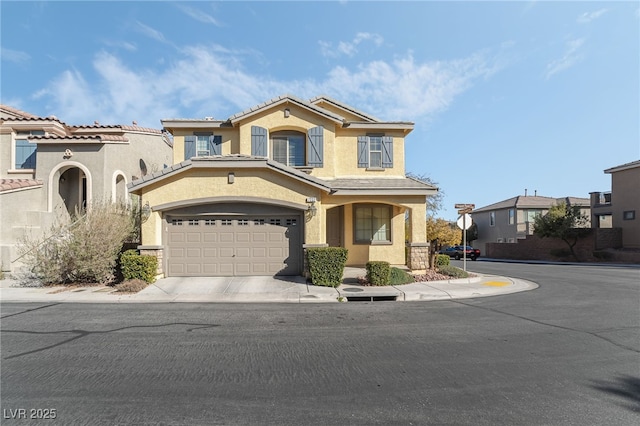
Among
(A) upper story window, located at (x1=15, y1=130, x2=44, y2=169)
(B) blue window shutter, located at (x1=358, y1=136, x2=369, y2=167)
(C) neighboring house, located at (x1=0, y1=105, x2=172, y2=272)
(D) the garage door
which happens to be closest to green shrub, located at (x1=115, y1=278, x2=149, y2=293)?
(D) the garage door

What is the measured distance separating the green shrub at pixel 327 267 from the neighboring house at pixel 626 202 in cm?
2765

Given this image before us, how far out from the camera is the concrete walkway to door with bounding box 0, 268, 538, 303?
9.95m

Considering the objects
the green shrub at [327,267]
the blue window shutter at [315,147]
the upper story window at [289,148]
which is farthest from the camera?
the upper story window at [289,148]

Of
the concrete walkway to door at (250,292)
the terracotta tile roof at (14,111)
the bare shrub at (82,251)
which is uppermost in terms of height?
the terracotta tile roof at (14,111)

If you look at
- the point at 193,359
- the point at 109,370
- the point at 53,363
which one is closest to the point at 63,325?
the point at 53,363

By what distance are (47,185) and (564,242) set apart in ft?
122

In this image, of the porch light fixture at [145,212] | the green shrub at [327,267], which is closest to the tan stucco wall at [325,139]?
the porch light fixture at [145,212]

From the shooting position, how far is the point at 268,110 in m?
15.6

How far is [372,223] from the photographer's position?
15.8 meters

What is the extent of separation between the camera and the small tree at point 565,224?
27.1 metres

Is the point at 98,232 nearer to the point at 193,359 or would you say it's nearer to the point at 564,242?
the point at 193,359

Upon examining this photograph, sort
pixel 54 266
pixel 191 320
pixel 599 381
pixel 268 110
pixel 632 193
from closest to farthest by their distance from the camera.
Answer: pixel 599 381
pixel 191 320
pixel 54 266
pixel 268 110
pixel 632 193

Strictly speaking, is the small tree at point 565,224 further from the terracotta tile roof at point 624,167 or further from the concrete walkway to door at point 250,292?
the concrete walkway to door at point 250,292

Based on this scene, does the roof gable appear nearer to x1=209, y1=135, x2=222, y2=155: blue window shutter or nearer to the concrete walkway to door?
x1=209, y1=135, x2=222, y2=155: blue window shutter
